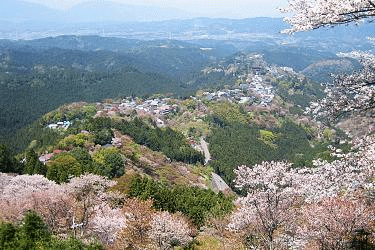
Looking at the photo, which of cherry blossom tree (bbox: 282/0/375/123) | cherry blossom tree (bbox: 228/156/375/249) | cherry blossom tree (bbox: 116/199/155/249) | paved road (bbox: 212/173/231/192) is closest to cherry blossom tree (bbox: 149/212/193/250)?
cherry blossom tree (bbox: 116/199/155/249)

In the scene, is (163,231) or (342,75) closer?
(342,75)

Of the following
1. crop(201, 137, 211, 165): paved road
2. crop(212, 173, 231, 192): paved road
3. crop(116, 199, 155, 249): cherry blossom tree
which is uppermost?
crop(116, 199, 155, 249): cherry blossom tree

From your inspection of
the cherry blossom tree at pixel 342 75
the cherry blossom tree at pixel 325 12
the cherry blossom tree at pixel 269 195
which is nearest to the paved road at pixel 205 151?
the cherry blossom tree at pixel 269 195

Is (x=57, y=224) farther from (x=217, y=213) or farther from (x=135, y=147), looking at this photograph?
(x=135, y=147)

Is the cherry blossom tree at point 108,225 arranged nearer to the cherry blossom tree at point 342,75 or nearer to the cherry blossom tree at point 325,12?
the cherry blossom tree at point 342,75

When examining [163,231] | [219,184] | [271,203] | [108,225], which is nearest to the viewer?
[271,203]

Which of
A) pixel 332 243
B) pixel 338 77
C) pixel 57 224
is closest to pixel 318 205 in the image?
pixel 332 243

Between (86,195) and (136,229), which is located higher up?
(86,195)

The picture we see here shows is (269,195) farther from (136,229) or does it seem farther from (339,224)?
(136,229)

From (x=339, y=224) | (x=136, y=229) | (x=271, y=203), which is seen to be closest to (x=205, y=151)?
(x=136, y=229)

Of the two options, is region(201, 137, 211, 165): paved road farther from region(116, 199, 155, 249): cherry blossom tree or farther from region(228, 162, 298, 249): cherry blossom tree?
region(228, 162, 298, 249): cherry blossom tree

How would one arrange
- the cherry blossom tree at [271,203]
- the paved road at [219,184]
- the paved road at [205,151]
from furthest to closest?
the paved road at [205,151] → the paved road at [219,184] → the cherry blossom tree at [271,203]
